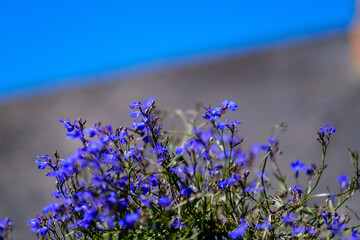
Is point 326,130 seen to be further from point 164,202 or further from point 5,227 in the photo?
point 5,227

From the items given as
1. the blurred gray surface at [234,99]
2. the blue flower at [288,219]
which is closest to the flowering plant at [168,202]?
the blue flower at [288,219]

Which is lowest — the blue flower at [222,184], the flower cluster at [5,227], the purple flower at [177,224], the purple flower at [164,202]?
the purple flower at [177,224]

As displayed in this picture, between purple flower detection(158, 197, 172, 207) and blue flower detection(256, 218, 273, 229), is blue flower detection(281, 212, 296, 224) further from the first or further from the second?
purple flower detection(158, 197, 172, 207)

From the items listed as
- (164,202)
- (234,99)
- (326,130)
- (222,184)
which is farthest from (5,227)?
(234,99)

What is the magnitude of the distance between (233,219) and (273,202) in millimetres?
136

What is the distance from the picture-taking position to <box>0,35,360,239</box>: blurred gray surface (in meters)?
4.90

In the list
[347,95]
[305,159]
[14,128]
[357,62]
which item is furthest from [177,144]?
[14,128]

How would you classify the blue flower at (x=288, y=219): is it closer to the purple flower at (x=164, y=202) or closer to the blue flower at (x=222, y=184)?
the blue flower at (x=222, y=184)

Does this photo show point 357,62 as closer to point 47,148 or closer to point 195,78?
point 195,78

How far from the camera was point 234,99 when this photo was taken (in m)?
7.01

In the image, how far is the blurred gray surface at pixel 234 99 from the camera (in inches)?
193

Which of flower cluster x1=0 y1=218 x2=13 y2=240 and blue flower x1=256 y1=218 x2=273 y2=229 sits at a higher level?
flower cluster x1=0 y1=218 x2=13 y2=240

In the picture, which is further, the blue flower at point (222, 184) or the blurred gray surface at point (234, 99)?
the blurred gray surface at point (234, 99)

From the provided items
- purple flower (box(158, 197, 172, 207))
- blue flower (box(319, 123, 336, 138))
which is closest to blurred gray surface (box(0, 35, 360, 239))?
blue flower (box(319, 123, 336, 138))
